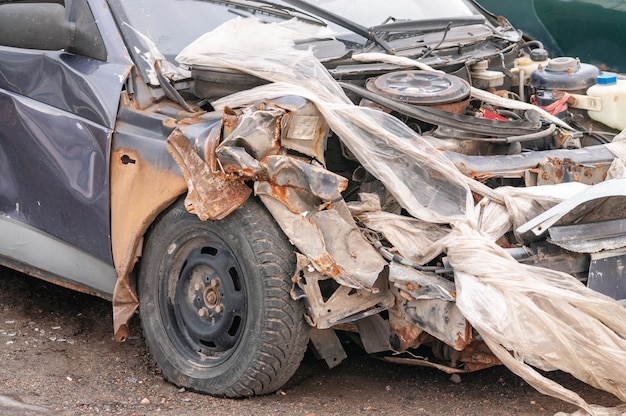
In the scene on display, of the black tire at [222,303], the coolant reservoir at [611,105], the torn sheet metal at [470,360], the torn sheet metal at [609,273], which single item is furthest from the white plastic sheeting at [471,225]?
the coolant reservoir at [611,105]

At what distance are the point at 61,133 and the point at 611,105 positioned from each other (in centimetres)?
267

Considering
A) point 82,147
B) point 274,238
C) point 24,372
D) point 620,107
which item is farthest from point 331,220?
point 620,107

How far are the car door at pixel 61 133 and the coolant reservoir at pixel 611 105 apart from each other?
234 cm

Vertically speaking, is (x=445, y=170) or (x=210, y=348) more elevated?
(x=445, y=170)

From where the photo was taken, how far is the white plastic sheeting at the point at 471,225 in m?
3.11

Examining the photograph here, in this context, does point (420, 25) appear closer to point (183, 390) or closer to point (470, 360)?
point (470, 360)

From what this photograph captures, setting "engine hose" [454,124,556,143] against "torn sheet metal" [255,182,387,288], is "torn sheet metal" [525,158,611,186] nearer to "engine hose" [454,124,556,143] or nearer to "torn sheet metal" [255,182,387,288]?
"engine hose" [454,124,556,143]

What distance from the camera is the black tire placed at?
3500 millimetres

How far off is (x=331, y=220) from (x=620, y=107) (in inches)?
75.2

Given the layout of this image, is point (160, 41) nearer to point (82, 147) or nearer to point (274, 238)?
point (82, 147)

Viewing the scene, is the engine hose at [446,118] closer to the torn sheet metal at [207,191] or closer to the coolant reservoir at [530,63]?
the torn sheet metal at [207,191]

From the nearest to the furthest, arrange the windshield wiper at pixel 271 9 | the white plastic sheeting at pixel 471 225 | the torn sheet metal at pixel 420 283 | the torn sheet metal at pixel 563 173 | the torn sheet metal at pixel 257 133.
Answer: the white plastic sheeting at pixel 471 225 → the torn sheet metal at pixel 420 283 → the torn sheet metal at pixel 257 133 → the torn sheet metal at pixel 563 173 → the windshield wiper at pixel 271 9

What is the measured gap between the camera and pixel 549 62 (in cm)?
491

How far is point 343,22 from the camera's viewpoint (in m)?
4.68
